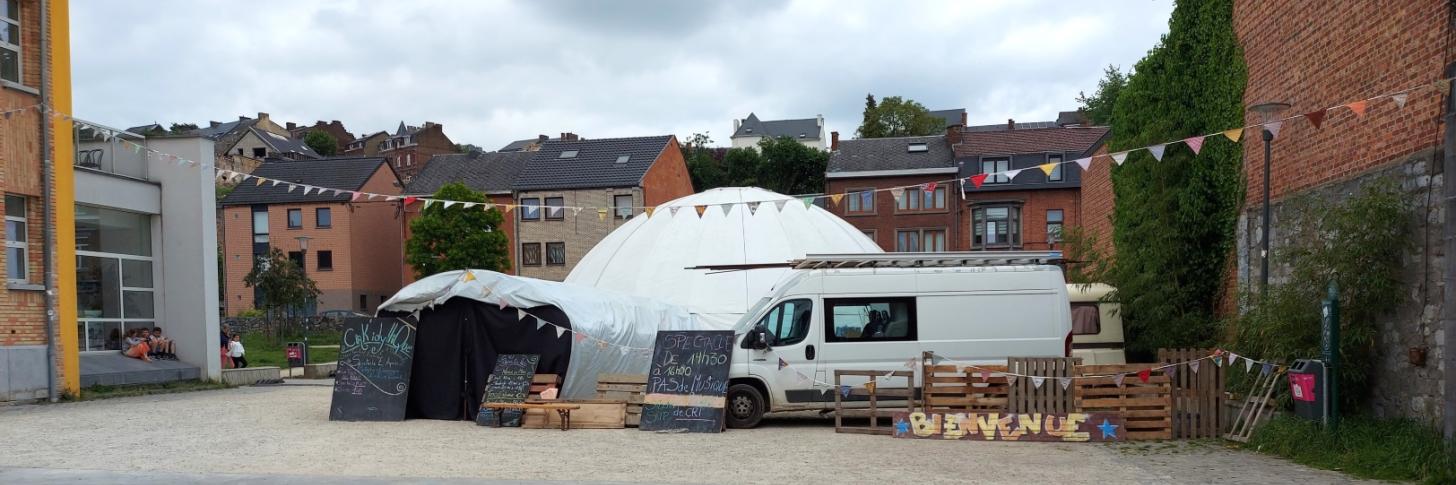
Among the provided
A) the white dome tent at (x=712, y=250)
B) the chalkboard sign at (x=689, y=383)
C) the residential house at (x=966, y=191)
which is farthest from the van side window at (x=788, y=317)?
the residential house at (x=966, y=191)

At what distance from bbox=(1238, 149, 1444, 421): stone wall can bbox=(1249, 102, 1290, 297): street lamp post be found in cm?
159

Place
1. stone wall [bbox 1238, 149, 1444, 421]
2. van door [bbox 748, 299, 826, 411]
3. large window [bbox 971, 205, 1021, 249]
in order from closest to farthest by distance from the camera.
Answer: stone wall [bbox 1238, 149, 1444, 421], van door [bbox 748, 299, 826, 411], large window [bbox 971, 205, 1021, 249]

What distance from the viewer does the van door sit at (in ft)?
47.0

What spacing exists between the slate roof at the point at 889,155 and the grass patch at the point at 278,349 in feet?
76.2

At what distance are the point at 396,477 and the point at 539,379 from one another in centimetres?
538

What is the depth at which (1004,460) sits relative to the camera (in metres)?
11.0

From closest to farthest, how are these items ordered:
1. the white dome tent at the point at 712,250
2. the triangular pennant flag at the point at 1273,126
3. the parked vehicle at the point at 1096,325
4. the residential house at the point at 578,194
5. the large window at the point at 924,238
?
the triangular pennant flag at the point at 1273,126
the parked vehicle at the point at 1096,325
the white dome tent at the point at 712,250
the residential house at the point at 578,194
the large window at the point at 924,238

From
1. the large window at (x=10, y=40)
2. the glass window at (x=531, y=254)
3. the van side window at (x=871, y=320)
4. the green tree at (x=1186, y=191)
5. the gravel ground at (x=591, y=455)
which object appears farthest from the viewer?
the glass window at (x=531, y=254)

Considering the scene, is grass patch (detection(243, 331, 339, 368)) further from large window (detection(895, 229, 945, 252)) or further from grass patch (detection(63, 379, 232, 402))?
large window (detection(895, 229, 945, 252))

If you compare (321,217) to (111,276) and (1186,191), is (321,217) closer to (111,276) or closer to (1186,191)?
(111,276)

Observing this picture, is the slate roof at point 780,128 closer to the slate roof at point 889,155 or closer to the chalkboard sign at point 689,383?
the slate roof at point 889,155

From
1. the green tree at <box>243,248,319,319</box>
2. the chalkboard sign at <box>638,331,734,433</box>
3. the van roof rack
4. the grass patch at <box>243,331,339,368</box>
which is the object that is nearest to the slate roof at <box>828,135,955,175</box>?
the grass patch at <box>243,331,339,368</box>

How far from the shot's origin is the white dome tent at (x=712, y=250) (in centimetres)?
2630

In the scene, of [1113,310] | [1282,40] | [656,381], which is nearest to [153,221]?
[656,381]
